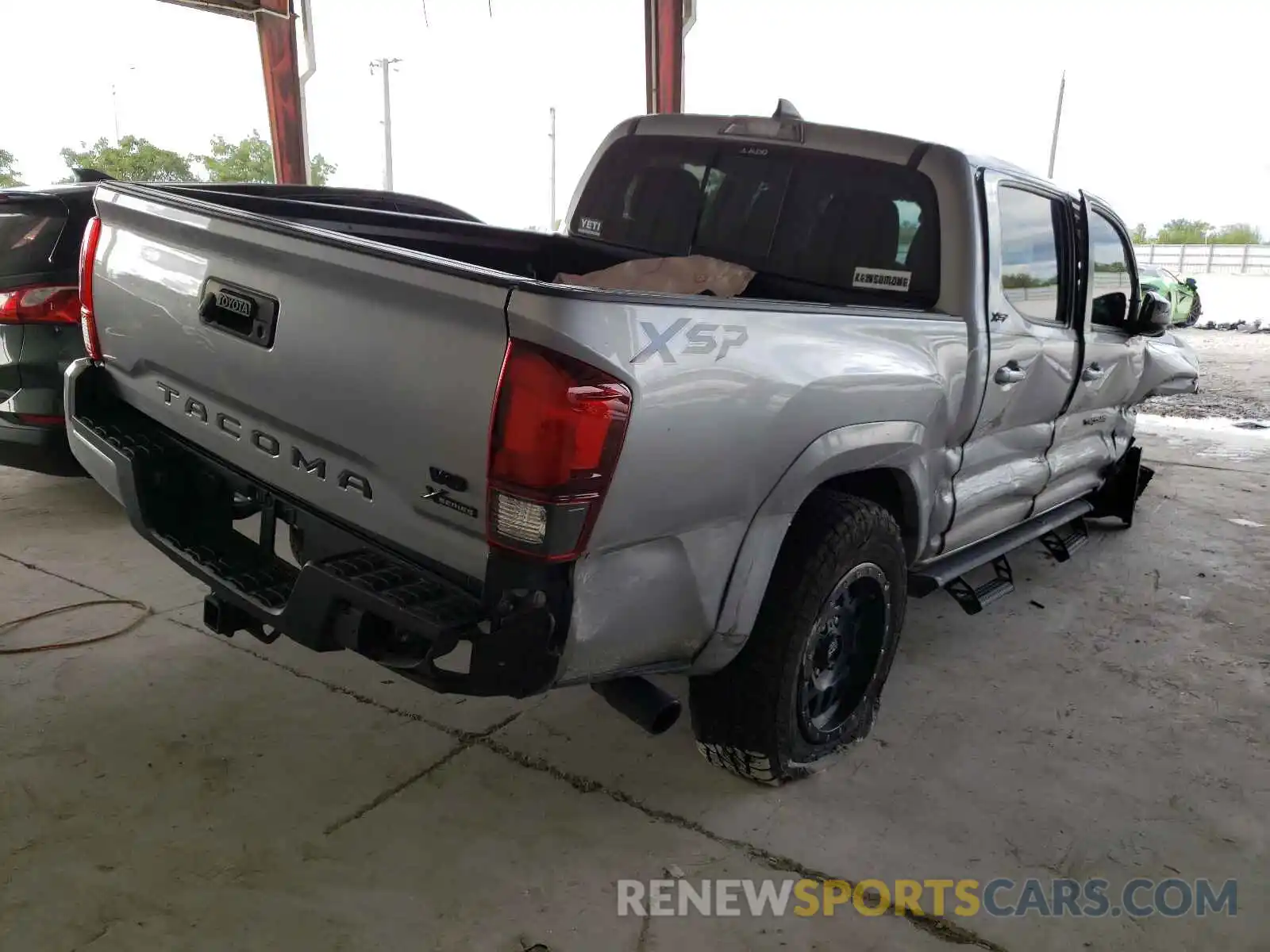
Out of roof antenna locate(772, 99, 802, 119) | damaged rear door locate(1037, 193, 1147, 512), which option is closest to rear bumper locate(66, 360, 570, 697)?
roof antenna locate(772, 99, 802, 119)

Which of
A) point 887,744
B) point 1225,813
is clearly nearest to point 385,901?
point 887,744

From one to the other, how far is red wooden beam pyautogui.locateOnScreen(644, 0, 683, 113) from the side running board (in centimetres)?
833

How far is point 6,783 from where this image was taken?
2.56 metres

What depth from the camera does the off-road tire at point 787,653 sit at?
98.6 inches

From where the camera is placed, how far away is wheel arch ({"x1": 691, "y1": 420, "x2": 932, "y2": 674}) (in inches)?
89.6

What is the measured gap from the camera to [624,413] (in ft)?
6.03

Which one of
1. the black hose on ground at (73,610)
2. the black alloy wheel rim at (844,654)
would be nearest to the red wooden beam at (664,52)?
the black hose on ground at (73,610)

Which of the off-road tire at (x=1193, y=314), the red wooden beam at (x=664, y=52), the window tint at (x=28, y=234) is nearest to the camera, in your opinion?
the window tint at (x=28, y=234)

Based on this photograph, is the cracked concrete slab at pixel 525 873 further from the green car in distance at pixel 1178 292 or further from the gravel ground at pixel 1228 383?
the green car in distance at pixel 1178 292

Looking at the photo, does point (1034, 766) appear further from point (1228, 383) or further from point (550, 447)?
point (1228, 383)

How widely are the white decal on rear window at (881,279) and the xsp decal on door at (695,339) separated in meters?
1.30

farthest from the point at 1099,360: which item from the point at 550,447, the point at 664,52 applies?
the point at 664,52

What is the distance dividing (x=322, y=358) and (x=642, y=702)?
3.48ft

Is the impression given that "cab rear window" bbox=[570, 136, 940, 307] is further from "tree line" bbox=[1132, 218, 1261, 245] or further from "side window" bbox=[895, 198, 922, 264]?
"tree line" bbox=[1132, 218, 1261, 245]
